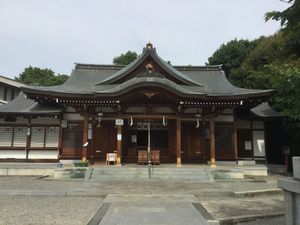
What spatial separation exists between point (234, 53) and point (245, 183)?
35.9 m

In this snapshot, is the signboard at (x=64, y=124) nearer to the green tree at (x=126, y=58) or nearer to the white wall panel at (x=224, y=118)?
the white wall panel at (x=224, y=118)

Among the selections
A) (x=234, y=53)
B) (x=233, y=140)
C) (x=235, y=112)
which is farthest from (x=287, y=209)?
(x=234, y=53)

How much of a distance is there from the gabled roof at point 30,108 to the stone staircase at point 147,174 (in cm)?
544

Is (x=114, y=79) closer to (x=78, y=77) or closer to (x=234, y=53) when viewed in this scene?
(x=78, y=77)

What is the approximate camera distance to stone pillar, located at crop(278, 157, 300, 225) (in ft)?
15.9

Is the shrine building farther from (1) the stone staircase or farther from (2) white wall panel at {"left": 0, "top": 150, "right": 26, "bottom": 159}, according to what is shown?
(1) the stone staircase

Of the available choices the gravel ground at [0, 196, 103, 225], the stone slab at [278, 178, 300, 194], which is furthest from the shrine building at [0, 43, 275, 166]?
the stone slab at [278, 178, 300, 194]

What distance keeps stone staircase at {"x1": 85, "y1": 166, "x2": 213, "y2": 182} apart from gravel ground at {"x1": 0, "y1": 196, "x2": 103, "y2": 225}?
167 inches

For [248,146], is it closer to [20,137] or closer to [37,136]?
[37,136]

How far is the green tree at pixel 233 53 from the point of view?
46188 mm

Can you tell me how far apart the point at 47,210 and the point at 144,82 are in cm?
946

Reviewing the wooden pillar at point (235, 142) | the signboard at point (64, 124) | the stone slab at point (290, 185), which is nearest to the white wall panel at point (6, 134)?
the signboard at point (64, 124)

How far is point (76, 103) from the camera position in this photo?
17625mm

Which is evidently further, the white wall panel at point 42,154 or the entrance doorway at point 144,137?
the white wall panel at point 42,154
